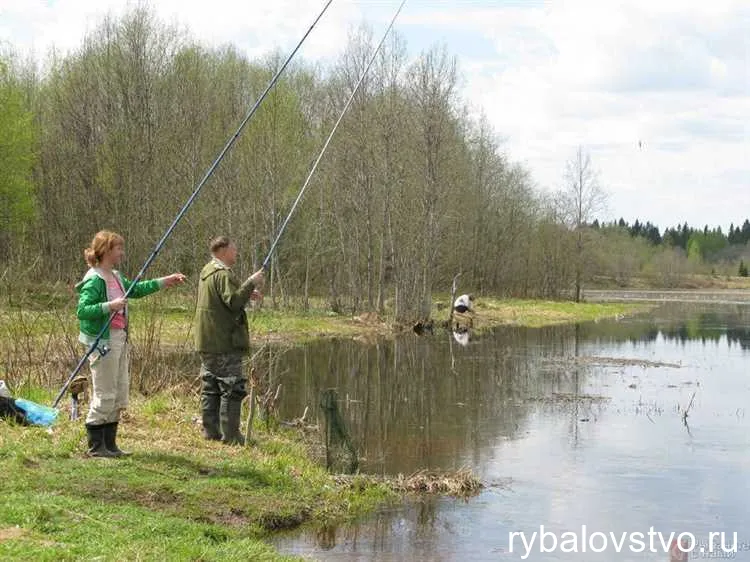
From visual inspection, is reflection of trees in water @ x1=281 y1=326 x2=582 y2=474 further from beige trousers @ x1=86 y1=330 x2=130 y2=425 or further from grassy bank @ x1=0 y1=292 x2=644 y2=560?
beige trousers @ x1=86 y1=330 x2=130 y2=425

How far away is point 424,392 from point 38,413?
956 cm

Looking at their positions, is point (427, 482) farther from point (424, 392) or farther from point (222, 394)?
point (424, 392)

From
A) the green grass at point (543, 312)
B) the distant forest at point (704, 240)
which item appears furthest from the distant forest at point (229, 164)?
the distant forest at point (704, 240)

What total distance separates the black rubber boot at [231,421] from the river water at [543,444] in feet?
6.12

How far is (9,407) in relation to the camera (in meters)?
9.28

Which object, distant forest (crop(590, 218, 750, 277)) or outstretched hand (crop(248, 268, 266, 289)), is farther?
distant forest (crop(590, 218, 750, 277))

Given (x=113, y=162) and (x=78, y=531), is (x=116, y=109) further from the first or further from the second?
(x=78, y=531)

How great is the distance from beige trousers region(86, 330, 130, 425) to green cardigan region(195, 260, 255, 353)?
1.31m

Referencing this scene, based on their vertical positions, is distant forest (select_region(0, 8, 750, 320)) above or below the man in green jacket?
above

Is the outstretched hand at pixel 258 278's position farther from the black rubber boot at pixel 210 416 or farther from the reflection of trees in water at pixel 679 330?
the reflection of trees in water at pixel 679 330

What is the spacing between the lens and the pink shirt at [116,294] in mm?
8000

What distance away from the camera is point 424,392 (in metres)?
17.9

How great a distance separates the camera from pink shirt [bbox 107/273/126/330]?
26.2 ft

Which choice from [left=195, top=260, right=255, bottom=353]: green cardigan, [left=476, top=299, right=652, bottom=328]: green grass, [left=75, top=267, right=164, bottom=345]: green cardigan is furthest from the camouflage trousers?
[left=476, top=299, right=652, bottom=328]: green grass
